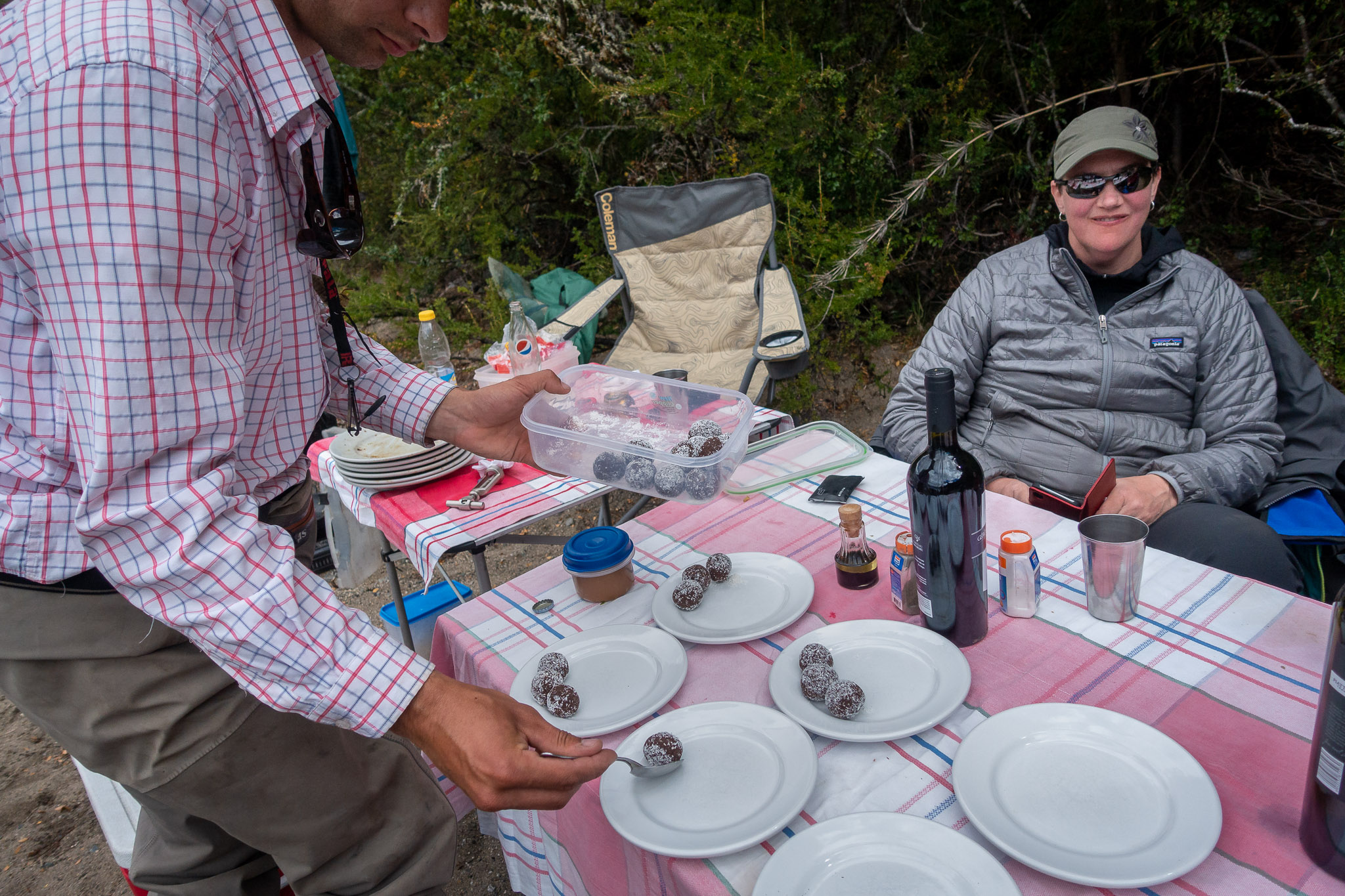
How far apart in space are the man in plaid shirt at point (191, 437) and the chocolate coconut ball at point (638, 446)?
1.80ft

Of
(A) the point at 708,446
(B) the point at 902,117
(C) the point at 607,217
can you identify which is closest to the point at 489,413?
(A) the point at 708,446

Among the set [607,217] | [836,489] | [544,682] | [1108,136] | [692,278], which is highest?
[1108,136]

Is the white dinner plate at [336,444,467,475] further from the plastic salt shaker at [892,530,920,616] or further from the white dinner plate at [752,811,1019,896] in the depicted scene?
the white dinner plate at [752,811,1019,896]

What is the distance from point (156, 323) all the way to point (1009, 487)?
193cm

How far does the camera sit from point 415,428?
170cm

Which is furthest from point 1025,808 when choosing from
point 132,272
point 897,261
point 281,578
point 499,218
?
point 499,218

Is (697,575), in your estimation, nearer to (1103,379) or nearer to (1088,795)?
(1088,795)

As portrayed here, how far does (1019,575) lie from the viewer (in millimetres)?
1224

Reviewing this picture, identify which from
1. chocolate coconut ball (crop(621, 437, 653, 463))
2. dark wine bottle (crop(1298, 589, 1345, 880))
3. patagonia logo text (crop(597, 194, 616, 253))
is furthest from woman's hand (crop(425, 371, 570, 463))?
patagonia logo text (crop(597, 194, 616, 253))

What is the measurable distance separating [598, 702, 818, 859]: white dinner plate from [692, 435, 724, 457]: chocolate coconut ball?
1.60 feet

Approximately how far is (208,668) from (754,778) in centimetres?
85

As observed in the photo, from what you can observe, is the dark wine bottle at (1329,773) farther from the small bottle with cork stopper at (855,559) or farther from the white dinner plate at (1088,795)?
the small bottle with cork stopper at (855,559)

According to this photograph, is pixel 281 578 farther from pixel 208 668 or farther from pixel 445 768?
pixel 208 668

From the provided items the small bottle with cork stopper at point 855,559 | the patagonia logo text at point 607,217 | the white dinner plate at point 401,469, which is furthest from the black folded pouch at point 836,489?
the patagonia logo text at point 607,217
